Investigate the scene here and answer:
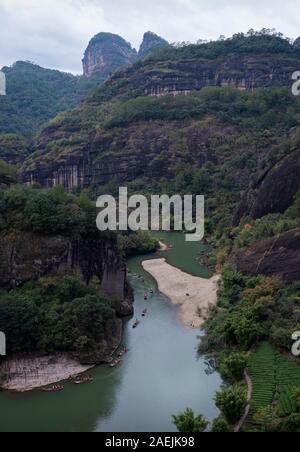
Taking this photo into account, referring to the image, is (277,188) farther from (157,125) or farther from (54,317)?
(157,125)

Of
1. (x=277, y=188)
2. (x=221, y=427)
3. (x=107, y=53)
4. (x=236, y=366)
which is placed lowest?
(x=221, y=427)

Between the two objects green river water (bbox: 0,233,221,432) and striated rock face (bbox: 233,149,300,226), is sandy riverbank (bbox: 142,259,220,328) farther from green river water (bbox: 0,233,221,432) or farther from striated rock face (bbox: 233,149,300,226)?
striated rock face (bbox: 233,149,300,226)

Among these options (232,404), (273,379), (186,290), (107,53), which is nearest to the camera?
(232,404)

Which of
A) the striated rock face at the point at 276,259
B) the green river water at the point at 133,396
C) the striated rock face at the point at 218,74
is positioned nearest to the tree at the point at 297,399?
the green river water at the point at 133,396

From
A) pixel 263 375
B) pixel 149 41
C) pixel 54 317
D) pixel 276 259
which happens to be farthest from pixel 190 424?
pixel 149 41

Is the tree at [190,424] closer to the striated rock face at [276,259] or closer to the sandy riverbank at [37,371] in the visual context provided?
the sandy riverbank at [37,371]

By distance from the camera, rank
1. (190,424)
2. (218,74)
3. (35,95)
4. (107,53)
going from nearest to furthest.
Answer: (190,424) < (218,74) < (35,95) < (107,53)

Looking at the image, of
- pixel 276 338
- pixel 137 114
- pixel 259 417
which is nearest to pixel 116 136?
pixel 137 114
